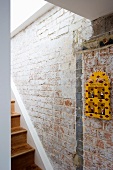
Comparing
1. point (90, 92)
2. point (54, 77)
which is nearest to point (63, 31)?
point (54, 77)

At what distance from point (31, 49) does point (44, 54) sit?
1.17ft

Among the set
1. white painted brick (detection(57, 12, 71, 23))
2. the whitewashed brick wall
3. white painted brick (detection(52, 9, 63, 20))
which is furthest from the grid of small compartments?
white painted brick (detection(52, 9, 63, 20))

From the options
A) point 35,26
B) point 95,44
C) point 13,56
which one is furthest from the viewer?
point 13,56

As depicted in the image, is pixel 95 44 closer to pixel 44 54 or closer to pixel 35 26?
pixel 44 54

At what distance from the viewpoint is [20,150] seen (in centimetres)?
205

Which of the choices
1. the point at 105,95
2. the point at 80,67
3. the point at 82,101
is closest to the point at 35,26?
the point at 80,67

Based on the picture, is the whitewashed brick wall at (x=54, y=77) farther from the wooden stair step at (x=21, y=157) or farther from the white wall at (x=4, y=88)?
the white wall at (x=4, y=88)

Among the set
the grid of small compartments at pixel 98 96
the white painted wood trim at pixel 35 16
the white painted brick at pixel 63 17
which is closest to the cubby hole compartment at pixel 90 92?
the grid of small compartments at pixel 98 96

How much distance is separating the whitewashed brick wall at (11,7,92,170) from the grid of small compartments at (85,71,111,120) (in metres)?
0.22

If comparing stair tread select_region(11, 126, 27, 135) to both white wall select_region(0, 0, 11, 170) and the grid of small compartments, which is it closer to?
the grid of small compartments

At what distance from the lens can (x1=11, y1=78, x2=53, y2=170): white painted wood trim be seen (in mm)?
1936

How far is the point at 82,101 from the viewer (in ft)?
4.71

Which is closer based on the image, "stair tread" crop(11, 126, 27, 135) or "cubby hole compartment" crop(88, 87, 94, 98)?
"cubby hole compartment" crop(88, 87, 94, 98)

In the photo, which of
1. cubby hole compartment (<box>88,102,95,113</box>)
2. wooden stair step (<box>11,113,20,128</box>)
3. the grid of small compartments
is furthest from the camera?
wooden stair step (<box>11,113,20,128</box>)
